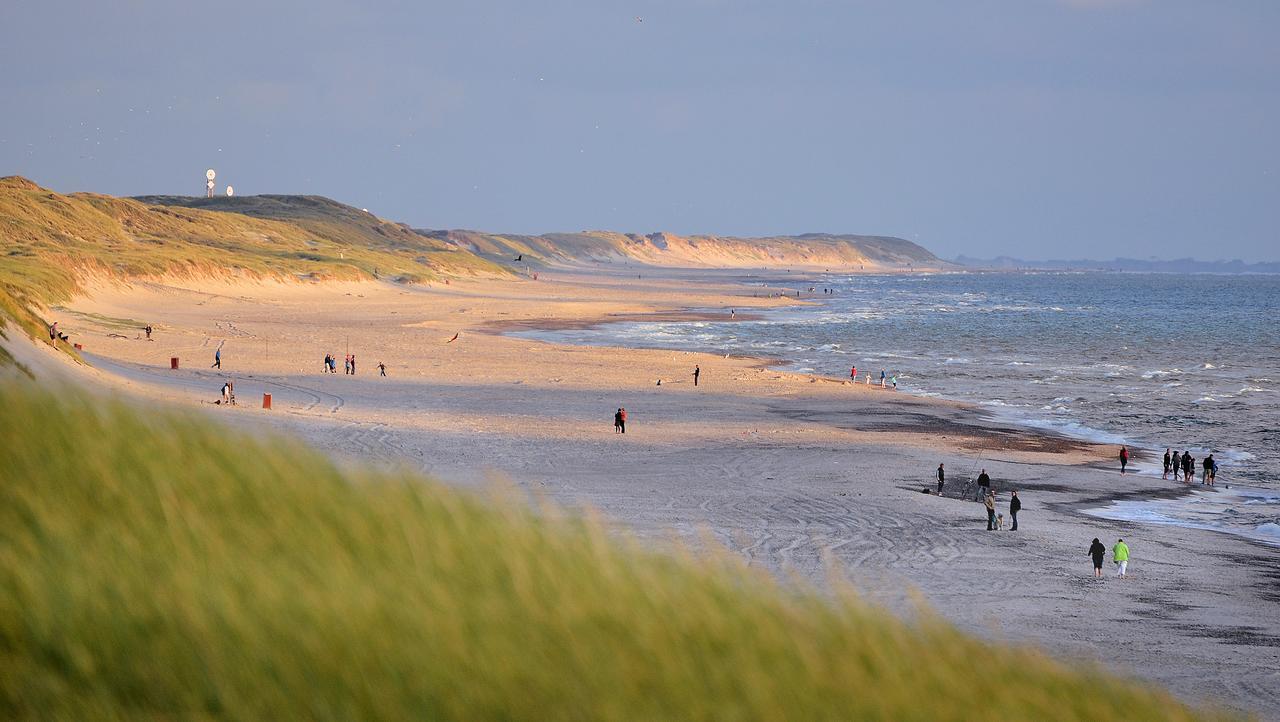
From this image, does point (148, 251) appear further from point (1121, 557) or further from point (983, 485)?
point (1121, 557)

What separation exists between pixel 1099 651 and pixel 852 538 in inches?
234

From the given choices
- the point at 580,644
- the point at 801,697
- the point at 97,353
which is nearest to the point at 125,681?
the point at 580,644

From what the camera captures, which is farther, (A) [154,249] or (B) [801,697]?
(A) [154,249]

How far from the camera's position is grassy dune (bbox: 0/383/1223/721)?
11.9 feet

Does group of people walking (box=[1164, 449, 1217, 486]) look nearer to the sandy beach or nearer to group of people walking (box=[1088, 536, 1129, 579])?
the sandy beach

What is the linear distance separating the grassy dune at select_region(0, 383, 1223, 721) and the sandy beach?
435 mm

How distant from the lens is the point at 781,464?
26.6 m

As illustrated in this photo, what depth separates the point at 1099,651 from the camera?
13.8 meters

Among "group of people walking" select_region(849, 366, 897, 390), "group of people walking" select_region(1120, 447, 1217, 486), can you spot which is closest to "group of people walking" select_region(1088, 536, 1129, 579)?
"group of people walking" select_region(1120, 447, 1217, 486)

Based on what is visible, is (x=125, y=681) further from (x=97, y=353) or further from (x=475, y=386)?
(x=97, y=353)

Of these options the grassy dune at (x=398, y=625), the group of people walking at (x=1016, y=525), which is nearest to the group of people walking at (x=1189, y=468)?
the group of people walking at (x=1016, y=525)

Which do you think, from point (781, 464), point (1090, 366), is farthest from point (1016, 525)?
point (1090, 366)

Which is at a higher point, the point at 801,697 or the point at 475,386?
the point at 801,697

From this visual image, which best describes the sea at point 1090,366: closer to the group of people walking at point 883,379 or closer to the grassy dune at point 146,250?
the group of people walking at point 883,379
